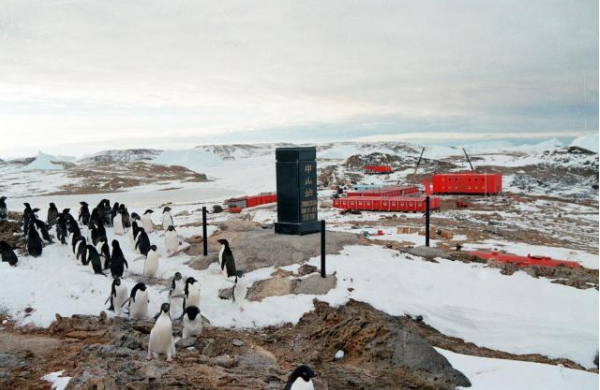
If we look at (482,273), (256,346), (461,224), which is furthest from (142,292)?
(461,224)

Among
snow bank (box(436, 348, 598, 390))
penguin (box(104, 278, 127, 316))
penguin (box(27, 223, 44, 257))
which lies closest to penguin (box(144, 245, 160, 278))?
penguin (box(104, 278, 127, 316))

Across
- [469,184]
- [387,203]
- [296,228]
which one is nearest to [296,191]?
[296,228]

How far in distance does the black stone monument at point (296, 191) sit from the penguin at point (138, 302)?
5.81m

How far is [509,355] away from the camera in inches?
341

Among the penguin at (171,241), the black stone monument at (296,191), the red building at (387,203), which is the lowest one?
the red building at (387,203)

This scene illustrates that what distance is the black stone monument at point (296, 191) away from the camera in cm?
1413

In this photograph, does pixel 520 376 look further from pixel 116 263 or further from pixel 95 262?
pixel 95 262

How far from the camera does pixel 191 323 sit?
8.16 meters

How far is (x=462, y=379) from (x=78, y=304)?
23.8 feet

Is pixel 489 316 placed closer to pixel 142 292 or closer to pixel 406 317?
pixel 406 317

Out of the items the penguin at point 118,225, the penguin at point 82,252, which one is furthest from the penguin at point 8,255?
the penguin at point 118,225

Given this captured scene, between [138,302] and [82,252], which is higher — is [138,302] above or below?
below

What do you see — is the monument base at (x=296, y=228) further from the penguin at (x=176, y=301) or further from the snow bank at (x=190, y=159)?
the snow bank at (x=190, y=159)

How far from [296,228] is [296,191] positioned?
43.4 inches
